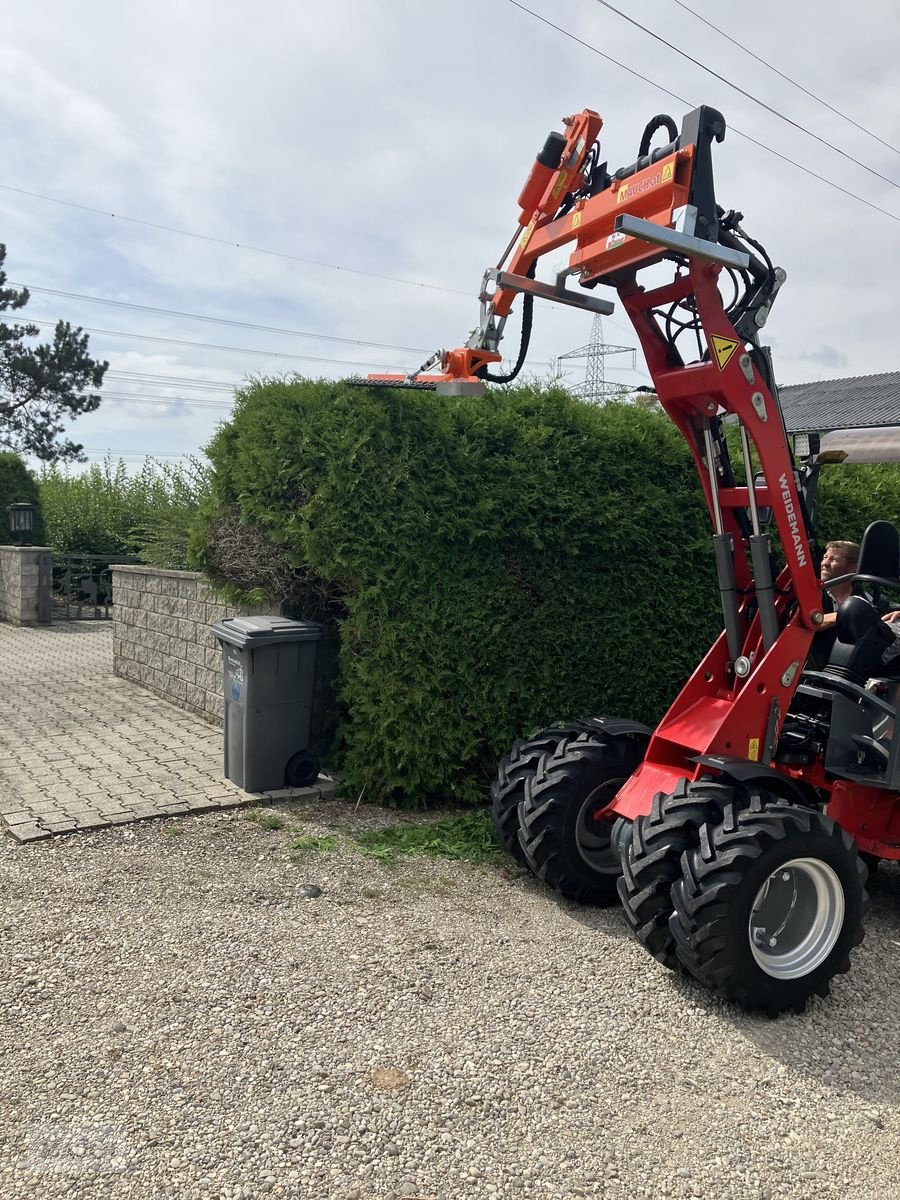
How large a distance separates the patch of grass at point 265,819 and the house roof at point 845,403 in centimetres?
1399

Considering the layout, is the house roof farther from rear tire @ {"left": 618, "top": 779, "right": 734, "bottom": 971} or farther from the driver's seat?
rear tire @ {"left": 618, "top": 779, "right": 734, "bottom": 971}

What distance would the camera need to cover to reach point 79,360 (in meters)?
30.2

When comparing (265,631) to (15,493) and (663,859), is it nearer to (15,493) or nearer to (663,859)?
(663,859)

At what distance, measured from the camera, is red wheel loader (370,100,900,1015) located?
361 cm

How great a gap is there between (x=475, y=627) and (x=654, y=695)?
1.54 meters

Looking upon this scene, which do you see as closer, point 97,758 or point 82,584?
point 97,758

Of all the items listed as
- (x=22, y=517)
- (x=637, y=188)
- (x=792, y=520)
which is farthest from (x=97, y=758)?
(x=22, y=517)

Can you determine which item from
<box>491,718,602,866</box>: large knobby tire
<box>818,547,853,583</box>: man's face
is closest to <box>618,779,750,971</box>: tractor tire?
<box>491,718,602,866</box>: large knobby tire

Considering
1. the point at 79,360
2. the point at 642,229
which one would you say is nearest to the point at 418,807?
the point at 642,229

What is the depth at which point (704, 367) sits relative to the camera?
13.2 ft

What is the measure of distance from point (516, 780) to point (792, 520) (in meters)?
1.82

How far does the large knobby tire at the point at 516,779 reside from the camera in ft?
15.6

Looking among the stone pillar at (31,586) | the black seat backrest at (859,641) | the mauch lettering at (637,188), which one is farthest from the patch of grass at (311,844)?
the stone pillar at (31,586)

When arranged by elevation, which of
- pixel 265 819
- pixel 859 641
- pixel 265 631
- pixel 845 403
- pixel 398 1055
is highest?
pixel 845 403
